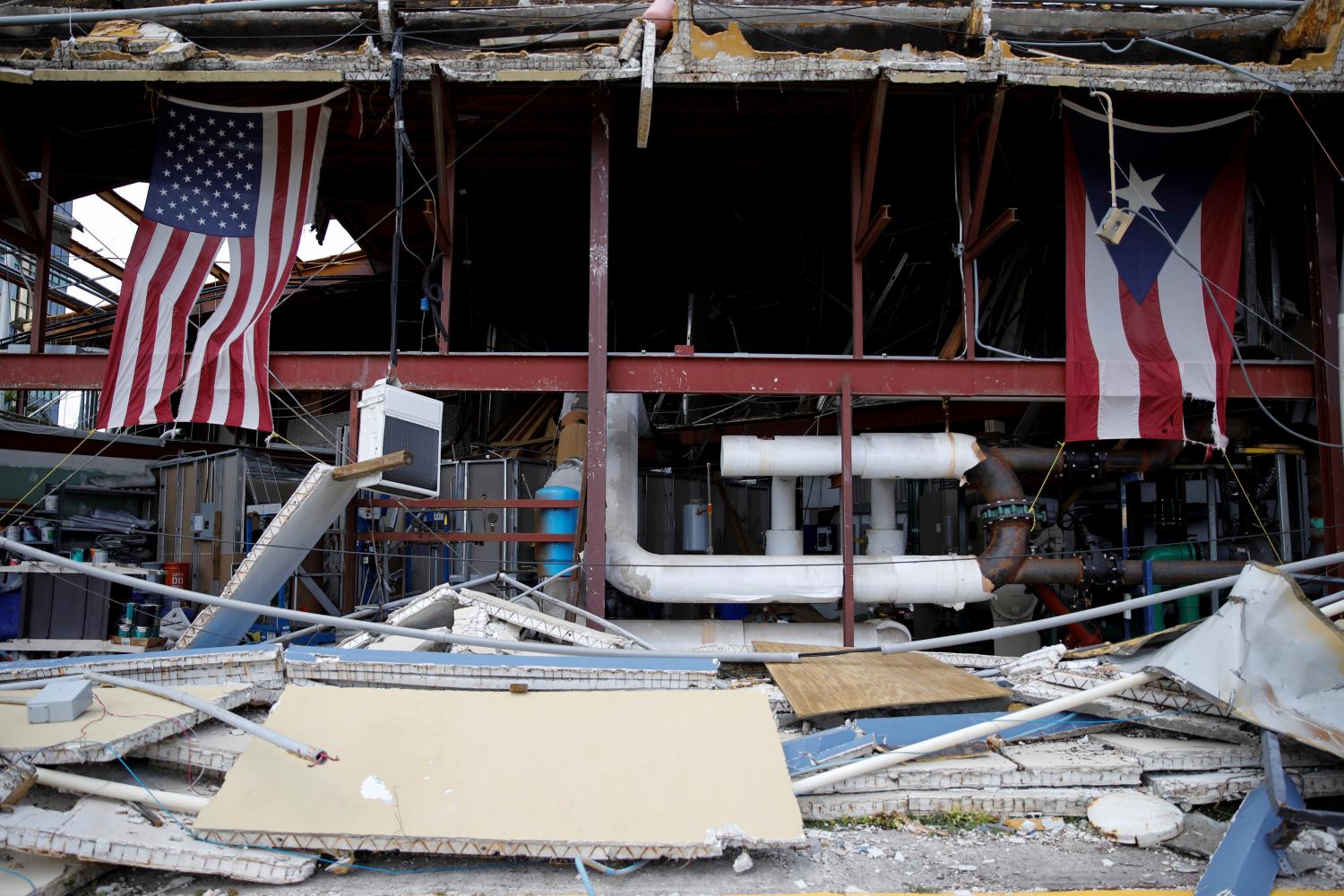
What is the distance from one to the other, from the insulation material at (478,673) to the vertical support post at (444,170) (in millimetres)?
3883

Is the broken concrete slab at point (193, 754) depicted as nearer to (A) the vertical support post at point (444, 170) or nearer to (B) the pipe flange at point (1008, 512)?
(A) the vertical support post at point (444, 170)

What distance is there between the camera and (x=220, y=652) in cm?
568

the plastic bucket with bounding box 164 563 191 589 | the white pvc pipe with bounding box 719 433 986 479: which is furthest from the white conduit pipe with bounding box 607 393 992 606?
the plastic bucket with bounding box 164 563 191 589

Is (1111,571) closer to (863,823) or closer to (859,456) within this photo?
(859,456)

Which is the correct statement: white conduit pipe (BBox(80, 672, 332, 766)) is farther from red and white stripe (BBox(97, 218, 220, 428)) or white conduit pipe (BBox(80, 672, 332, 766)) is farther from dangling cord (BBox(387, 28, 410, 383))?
red and white stripe (BBox(97, 218, 220, 428))

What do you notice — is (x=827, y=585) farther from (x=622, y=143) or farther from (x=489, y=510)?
(x=622, y=143)

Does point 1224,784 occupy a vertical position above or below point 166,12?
below

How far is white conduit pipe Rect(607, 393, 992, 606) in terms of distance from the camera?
28.4 feet

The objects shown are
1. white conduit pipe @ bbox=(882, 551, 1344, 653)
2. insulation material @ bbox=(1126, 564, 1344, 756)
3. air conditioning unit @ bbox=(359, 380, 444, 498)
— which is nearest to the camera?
insulation material @ bbox=(1126, 564, 1344, 756)

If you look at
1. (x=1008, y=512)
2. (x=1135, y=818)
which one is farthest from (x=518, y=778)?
(x=1008, y=512)

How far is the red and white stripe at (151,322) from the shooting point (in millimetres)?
8609

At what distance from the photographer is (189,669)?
5.44 m

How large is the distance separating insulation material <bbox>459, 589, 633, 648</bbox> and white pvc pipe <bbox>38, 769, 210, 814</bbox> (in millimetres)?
3323

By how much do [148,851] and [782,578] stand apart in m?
6.10
